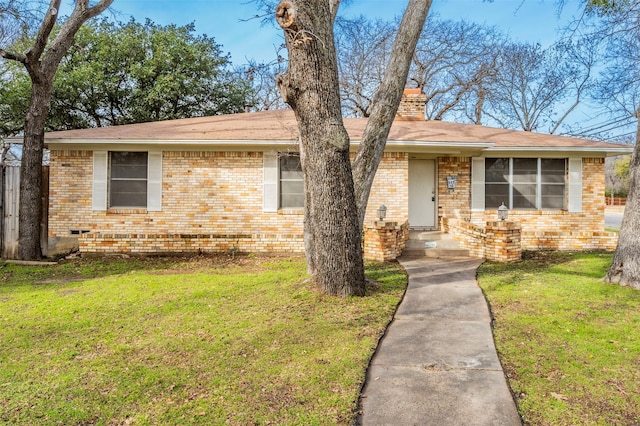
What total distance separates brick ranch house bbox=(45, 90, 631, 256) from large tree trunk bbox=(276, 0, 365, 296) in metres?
4.24

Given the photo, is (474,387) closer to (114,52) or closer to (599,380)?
(599,380)

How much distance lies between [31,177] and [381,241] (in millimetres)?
7716

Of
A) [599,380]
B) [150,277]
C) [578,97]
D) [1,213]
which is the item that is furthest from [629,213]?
[578,97]

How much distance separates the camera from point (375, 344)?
152 inches

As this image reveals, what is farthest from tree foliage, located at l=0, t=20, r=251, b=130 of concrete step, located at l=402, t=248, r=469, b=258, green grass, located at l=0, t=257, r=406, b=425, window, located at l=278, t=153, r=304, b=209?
concrete step, located at l=402, t=248, r=469, b=258

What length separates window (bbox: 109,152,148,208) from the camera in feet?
33.1

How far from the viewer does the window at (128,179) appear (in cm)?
1009

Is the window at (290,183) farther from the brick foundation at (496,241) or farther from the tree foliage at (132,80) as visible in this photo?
the tree foliage at (132,80)

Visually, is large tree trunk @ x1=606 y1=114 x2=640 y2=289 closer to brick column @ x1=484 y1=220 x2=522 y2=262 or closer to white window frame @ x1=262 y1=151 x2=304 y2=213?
brick column @ x1=484 y1=220 x2=522 y2=262

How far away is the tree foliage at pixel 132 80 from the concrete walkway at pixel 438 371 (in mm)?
16870

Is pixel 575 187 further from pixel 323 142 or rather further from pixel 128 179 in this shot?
pixel 128 179

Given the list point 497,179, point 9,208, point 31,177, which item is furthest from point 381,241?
point 9,208

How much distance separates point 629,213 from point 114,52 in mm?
19675

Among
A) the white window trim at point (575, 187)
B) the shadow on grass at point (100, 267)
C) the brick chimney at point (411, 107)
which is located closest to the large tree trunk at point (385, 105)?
the shadow on grass at point (100, 267)
